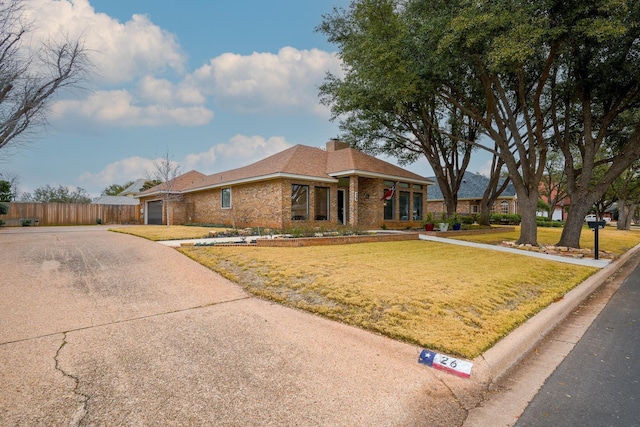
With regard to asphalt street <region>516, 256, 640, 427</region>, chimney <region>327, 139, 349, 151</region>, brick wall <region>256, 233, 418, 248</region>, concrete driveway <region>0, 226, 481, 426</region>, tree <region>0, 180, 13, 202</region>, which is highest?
chimney <region>327, 139, 349, 151</region>

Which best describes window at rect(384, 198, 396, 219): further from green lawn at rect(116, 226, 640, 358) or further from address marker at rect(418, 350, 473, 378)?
address marker at rect(418, 350, 473, 378)

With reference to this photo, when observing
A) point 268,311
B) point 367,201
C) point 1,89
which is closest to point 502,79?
point 367,201

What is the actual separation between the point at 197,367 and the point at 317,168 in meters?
15.7

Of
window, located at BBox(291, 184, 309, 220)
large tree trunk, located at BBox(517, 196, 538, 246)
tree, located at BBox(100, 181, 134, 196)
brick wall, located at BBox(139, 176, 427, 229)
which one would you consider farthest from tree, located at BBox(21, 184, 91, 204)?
large tree trunk, located at BBox(517, 196, 538, 246)

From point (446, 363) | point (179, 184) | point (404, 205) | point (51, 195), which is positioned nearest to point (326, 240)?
point (446, 363)

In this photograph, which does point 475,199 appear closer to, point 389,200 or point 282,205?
point 389,200

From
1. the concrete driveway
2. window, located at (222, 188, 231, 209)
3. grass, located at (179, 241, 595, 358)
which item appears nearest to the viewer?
the concrete driveway

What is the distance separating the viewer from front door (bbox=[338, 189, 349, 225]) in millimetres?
18734

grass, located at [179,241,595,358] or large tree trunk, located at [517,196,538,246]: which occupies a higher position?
large tree trunk, located at [517,196,538,246]

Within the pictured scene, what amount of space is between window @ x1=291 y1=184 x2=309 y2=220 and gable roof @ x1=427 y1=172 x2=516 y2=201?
876 inches

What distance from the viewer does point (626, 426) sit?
8.12 feet

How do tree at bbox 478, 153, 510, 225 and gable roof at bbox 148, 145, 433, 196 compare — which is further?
tree at bbox 478, 153, 510, 225

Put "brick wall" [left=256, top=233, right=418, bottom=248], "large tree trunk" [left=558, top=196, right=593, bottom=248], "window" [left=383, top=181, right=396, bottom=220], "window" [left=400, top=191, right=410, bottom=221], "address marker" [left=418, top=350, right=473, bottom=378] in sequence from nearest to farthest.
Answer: "address marker" [left=418, top=350, right=473, bottom=378] → "brick wall" [left=256, top=233, right=418, bottom=248] → "large tree trunk" [left=558, top=196, right=593, bottom=248] → "window" [left=383, top=181, right=396, bottom=220] → "window" [left=400, top=191, right=410, bottom=221]

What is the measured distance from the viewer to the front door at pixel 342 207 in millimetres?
18734
